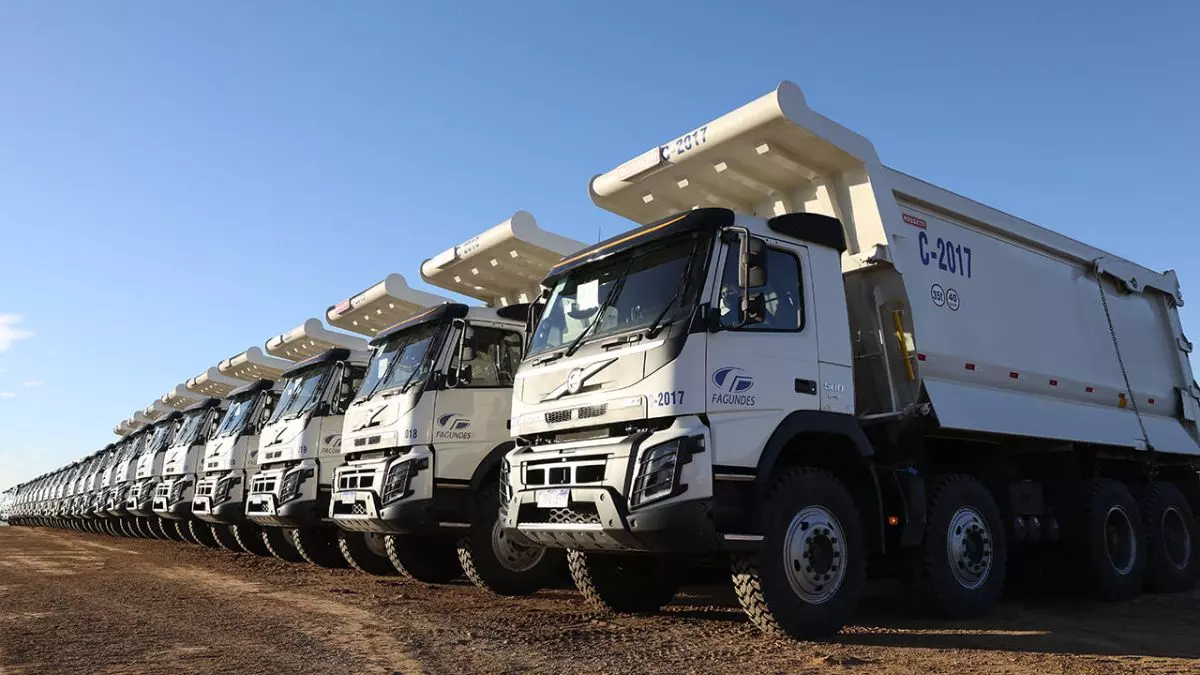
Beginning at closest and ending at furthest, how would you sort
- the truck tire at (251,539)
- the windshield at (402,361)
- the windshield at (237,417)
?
1. the windshield at (402,361)
2. the windshield at (237,417)
3. the truck tire at (251,539)

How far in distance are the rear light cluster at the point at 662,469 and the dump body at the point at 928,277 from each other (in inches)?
96.8

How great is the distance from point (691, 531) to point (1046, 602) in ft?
17.1

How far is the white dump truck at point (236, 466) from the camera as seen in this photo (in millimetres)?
13492

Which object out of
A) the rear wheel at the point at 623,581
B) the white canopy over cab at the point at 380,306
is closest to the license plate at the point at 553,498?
the rear wheel at the point at 623,581

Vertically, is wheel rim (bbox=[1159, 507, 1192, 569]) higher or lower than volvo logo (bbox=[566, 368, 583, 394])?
lower

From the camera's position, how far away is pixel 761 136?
292 inches

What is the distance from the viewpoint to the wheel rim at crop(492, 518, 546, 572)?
8688 millimetres

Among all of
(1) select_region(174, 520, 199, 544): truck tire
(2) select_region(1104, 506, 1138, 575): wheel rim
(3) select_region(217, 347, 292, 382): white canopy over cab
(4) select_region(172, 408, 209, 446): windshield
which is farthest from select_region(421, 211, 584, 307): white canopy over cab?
(1) select_region(174, 520, 199, 544): truck tire

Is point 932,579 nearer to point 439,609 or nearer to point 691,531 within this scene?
point 691,531

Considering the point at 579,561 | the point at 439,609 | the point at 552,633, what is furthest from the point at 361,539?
the point at 552,633

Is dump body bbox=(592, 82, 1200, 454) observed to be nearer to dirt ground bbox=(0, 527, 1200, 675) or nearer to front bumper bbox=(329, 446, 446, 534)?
dirt ground bbox=(0, 527, 1200, 675)

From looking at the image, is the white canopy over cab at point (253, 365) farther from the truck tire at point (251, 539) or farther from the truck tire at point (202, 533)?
the truck tire at point (251, 539)

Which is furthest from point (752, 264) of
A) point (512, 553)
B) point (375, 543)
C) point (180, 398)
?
point (180, 398)

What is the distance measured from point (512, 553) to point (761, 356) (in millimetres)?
3654
